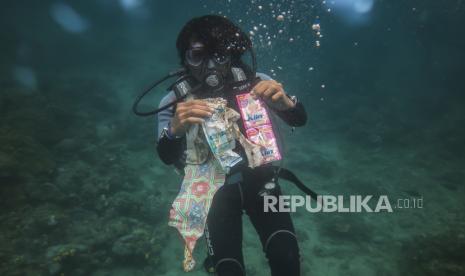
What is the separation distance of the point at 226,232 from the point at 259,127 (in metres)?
1.02

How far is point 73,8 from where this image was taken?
3706 centimetres

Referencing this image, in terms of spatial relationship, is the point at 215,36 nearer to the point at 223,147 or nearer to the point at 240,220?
the point at 223,147

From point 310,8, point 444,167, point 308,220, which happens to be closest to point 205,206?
point 308,220

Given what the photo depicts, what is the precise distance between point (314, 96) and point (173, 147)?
19250 millimetres

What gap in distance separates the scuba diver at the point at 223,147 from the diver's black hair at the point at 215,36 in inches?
0.4

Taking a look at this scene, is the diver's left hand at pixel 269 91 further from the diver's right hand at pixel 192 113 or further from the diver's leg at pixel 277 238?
the diver's leg at pixel 277 238

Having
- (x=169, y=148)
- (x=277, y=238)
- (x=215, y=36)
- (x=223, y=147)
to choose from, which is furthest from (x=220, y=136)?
(x=215, y=36)

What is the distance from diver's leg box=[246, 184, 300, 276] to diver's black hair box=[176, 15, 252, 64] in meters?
1.57

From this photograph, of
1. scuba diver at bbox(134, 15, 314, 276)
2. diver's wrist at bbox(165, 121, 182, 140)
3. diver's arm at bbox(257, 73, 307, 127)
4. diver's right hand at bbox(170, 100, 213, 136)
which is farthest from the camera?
diver's arm at bbox(257, 73, 307, 127)

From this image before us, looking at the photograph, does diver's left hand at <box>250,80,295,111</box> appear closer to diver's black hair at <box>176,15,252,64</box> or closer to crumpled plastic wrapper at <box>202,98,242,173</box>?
crumpled plastic wrapper at <box>202,98,242,173</box>

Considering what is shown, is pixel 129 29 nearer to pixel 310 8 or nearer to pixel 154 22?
pixel 154 22

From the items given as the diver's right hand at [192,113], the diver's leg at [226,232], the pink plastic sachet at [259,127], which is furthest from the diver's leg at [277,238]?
the diver's right hand at [192,113]

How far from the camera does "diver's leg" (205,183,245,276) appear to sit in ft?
8.45

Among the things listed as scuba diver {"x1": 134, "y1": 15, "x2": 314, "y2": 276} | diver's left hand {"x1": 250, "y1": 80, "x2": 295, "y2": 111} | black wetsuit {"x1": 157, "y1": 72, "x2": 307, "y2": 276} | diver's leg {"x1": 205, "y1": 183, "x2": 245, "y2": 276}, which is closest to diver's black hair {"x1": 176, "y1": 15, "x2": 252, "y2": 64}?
scuba diver {"x1": 134, "y1": 15, "x2": 314, "y2": 276}
